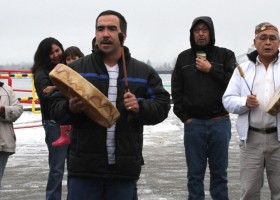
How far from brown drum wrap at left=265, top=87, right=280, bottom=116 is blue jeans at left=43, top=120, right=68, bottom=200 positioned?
225cm

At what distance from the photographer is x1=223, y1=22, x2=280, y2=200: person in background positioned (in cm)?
465

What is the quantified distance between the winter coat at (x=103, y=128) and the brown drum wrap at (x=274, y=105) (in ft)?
3.86

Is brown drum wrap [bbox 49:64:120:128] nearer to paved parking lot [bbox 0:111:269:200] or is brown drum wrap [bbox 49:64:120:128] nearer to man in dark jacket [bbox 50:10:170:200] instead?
man in dark jacket [bbox 50:10:170:200]

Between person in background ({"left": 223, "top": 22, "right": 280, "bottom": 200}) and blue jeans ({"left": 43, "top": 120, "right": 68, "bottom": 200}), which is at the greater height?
person in background ({"left": 223, "top": 22, "right": 280, "bottom": 200})

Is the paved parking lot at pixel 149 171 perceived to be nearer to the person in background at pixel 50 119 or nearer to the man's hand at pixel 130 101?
the person in background at pixel 50 119

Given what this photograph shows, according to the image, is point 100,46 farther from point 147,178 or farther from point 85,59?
point 147,178

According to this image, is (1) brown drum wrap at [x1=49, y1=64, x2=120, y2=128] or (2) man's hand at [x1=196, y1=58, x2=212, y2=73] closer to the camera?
(1) brown drum wrap at [x1=49, y1=64, x2=120, y2=128]

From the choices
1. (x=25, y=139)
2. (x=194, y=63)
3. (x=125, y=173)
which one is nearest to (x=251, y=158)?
(x=194, y=63)

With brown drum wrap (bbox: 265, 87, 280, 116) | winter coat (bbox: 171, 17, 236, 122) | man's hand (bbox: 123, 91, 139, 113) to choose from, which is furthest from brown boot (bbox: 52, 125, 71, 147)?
man's hand (bbox: 123, 91, 139, 113)

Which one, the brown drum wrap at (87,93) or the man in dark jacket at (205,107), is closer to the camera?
the brown drum wrap at (87,93)

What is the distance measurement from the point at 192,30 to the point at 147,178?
2.90 m

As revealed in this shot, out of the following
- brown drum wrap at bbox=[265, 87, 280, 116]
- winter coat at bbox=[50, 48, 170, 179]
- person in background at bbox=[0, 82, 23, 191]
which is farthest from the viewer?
person in background at bbox=[0, 82, 23, 191]

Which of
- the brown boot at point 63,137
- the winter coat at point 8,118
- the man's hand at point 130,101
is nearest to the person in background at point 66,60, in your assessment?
the brown boot at point 63,137

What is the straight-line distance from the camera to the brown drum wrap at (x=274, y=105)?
4375 mm
